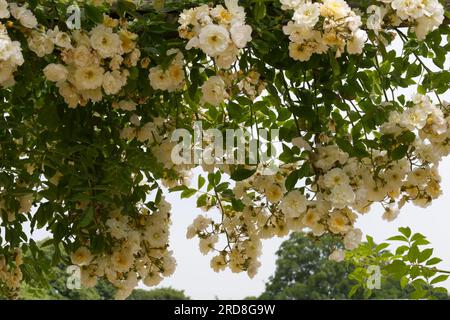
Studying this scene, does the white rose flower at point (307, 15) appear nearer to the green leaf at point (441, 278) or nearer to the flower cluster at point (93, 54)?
the flower cluster at point (93, 54)

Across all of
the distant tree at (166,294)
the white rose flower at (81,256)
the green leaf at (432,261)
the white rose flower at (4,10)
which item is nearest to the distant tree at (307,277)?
the distant tree at (166,294)

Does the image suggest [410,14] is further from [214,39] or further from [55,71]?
[55,71]

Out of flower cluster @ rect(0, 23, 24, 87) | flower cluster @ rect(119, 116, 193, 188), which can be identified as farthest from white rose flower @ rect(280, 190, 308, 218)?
flower cluster @ rect(0, 23, 24, 87)

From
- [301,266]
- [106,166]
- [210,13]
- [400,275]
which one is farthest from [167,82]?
[301,266]

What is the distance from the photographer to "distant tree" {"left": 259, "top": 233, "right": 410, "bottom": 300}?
18.8m

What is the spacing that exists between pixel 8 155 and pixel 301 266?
58.1 feet

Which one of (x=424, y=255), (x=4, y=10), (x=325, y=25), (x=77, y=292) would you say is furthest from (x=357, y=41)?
(x=77, y=292)

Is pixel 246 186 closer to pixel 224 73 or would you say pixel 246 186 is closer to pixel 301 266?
pixel 224 73

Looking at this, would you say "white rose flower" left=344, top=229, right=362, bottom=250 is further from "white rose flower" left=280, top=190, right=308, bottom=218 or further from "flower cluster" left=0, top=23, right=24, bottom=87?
"flower cluster" left=0, top=23, right=24, bottom=87

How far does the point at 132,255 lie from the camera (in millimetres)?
2430

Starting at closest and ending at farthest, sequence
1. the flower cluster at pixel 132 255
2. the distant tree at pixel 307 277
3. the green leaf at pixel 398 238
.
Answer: the flower cluster at pixel 132 255 → the green leaf at pixel 398 238 → the distant tree at pixel 307 277

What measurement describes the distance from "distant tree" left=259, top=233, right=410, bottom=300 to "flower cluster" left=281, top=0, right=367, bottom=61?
16611mm

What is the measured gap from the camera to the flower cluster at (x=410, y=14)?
2.10 meters

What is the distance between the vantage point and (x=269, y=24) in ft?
7.19
